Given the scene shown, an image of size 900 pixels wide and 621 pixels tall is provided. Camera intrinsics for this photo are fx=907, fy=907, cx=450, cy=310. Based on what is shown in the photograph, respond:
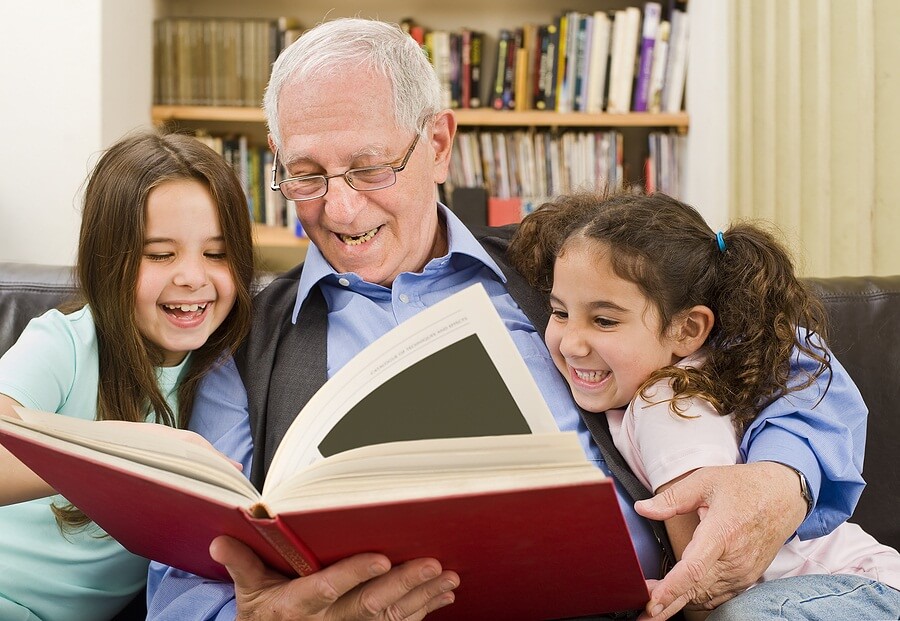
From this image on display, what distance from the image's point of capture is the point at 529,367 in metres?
1.50

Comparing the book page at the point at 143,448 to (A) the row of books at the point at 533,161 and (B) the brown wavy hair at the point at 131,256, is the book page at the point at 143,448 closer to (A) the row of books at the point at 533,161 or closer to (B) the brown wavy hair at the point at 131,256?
(B) the brown wavy hair at the point at 131,256

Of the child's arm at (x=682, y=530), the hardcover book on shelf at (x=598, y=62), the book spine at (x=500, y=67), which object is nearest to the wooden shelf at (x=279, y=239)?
the book spine at (x=500, y=67)

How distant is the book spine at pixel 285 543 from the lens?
822 millimetres

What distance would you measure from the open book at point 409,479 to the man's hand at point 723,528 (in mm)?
→ 86

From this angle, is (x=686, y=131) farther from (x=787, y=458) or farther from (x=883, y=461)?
(x=787, y=458)

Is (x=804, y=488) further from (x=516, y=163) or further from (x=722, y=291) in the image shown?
(x=516, y=163)

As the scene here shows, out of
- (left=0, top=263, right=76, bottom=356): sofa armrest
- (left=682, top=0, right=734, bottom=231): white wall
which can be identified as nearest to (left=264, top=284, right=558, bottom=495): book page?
(left=0, top=263, right=76, bottom=356): sofa armrest

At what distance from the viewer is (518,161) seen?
347cm

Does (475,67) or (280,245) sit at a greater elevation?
(475,67)

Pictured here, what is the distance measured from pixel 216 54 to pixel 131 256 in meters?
2.24

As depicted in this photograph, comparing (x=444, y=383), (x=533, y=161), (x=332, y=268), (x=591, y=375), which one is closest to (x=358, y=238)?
(x=332, y=268)

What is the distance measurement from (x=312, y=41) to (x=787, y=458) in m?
1.04

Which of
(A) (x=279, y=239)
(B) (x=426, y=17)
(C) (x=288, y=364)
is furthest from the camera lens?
(B) (x=426, y=17)

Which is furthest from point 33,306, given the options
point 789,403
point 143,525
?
point 789,403
